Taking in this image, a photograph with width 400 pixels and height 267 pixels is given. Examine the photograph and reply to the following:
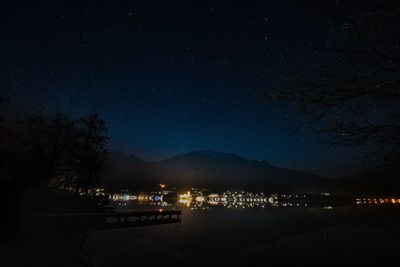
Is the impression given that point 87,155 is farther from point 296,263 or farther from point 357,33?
point 357,33

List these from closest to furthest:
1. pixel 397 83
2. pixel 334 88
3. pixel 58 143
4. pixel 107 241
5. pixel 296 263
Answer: pixel 397 83, pixel 334 88, pixel 296 263, pixel 107 241, pixel 58 143

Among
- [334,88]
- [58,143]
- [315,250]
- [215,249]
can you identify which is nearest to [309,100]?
[334,88]

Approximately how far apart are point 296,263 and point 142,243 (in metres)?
12.6

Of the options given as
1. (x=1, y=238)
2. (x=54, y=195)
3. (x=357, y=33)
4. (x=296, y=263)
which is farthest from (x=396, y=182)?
(x=54, y=195)

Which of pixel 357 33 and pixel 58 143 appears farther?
pixel 58 143

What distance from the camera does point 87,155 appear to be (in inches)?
1292

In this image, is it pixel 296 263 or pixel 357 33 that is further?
pixel 296 263

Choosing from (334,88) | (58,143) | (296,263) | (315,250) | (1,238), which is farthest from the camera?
(58,143)

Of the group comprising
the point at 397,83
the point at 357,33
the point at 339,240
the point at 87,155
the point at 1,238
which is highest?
the point at 87,155

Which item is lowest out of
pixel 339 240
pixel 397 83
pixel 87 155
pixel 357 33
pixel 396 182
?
pixel 339 240

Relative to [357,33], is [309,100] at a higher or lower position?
lower

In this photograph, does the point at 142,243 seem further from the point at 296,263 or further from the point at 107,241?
the point at 296,263

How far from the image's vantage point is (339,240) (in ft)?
107

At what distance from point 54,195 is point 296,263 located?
21.3 metres
